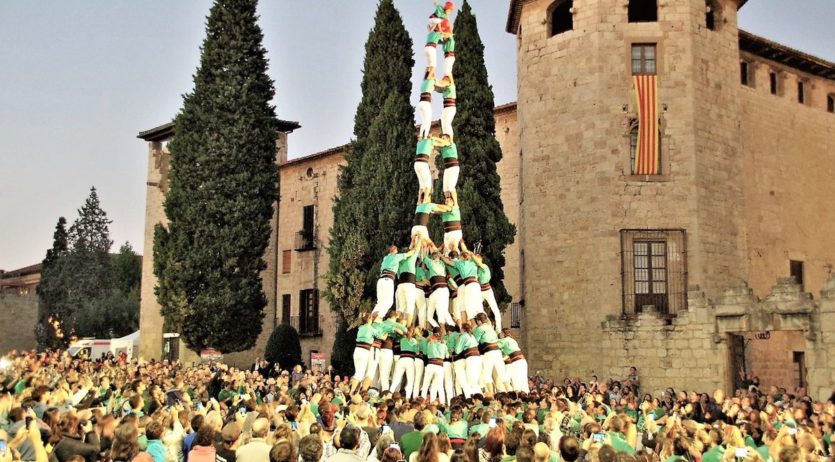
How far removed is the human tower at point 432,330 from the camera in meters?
18.7

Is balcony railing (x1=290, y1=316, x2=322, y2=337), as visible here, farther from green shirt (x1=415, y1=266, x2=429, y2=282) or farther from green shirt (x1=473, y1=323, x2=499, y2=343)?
green shirt (x1=473, y1=323, x2=499, y2=343)

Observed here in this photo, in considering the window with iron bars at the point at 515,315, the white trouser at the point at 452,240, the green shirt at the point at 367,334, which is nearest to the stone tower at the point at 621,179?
the window with iron bars at the point at 515,315

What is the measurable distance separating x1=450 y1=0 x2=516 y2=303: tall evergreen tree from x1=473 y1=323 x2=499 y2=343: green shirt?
808 cm

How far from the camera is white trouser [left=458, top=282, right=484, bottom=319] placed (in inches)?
758

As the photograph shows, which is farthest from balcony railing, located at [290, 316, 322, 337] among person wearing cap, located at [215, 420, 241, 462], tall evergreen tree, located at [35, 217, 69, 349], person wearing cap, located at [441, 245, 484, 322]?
person wearing cap, located at [215, 420, 241, 462]

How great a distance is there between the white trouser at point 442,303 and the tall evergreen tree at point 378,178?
10.0 meters

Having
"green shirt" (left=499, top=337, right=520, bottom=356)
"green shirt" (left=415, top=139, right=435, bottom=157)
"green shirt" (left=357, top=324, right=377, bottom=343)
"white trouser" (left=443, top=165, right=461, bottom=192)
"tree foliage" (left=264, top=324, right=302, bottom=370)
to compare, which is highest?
"green shirt" (left=415, top=139, right=435, bottom=157)

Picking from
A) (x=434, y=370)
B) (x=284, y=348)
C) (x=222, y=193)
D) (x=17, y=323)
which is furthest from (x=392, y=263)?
(x=17, y=323)

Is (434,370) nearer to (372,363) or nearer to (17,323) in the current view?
(372,363)

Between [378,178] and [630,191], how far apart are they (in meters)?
8.09

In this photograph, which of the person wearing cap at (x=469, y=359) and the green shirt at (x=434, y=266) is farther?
the green shirt at (x=434, y=266)

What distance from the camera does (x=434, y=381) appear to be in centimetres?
1873

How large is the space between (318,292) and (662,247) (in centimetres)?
1705

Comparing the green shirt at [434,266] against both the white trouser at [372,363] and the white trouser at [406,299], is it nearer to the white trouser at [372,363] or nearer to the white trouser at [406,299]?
the white trouser at [406,299]
